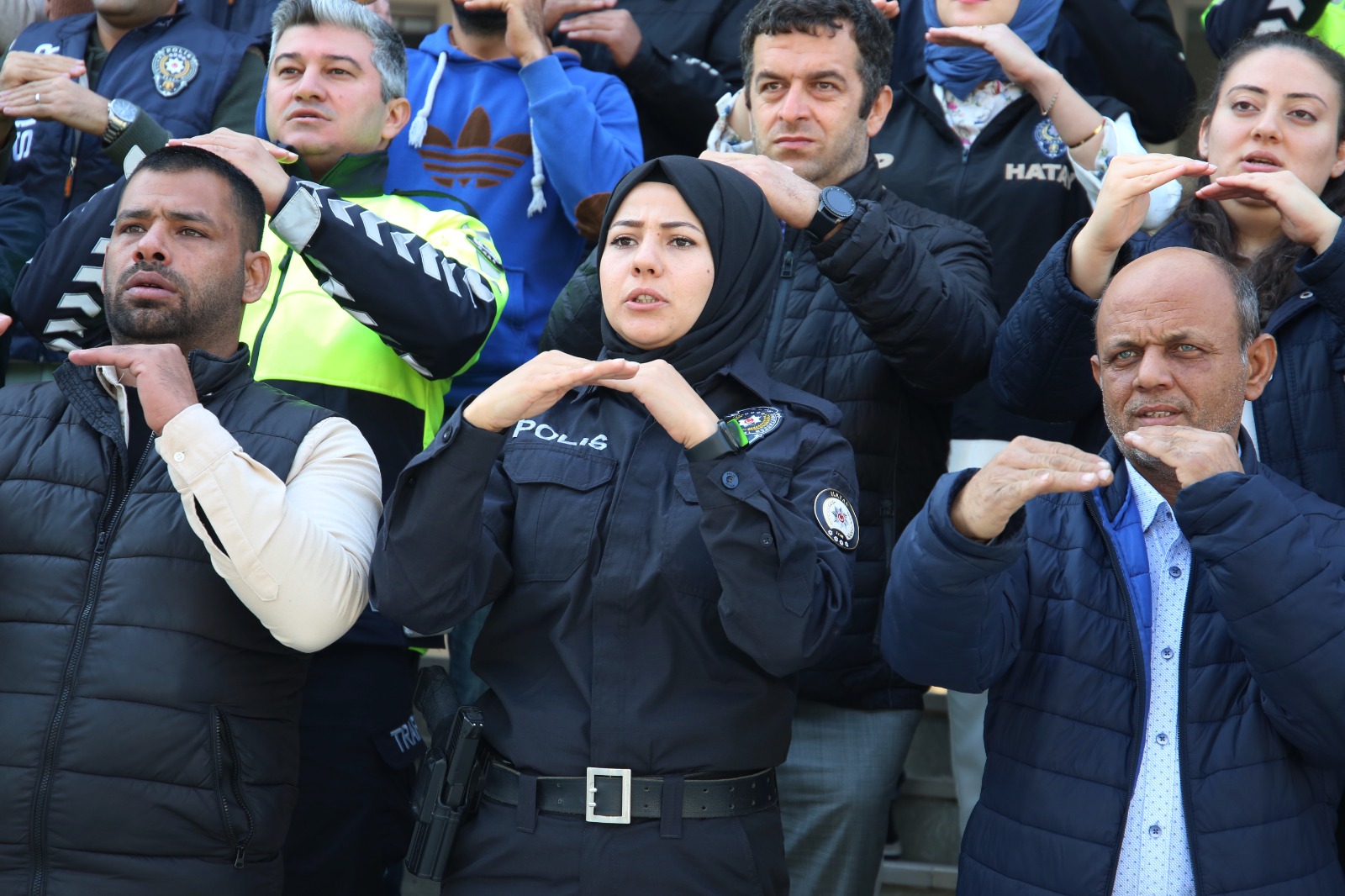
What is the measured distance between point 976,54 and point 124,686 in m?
2.85

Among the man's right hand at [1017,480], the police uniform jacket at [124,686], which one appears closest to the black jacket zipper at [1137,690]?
the man's right hand at [1017,480]

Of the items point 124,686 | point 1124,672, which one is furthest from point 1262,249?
point 124,686

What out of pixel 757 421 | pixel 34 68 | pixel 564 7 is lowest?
pixel 757 421

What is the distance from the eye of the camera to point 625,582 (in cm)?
265

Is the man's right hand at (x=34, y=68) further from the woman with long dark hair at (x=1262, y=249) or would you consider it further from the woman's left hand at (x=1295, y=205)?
the woman's left hand at (x=1295, y=205)

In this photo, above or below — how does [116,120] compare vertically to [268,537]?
above

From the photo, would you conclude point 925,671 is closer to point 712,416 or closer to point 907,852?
point 712,416

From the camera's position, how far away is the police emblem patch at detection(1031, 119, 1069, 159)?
4.07m

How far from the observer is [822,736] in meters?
3.41

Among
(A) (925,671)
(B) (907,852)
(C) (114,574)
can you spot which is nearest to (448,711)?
(C) (114,574)

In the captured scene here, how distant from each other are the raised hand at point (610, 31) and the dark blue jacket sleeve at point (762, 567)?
2203mm

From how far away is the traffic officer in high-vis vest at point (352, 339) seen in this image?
3.26 meters

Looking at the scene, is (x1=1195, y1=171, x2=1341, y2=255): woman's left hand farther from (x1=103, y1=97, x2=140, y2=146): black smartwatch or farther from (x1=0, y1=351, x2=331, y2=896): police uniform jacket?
(x1=103, y1=97, x2=140, y2=146): black smartwatch

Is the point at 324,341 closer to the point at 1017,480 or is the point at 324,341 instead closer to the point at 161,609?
the point at 161,609
